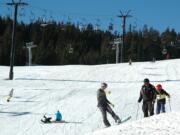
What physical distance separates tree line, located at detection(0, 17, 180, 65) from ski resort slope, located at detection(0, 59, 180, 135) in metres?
68.8

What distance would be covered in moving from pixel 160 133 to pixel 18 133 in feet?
26.5

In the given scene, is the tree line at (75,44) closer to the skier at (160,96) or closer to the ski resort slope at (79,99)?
A: the ski resort slope at (79,99)

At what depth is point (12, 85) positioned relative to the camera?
41.7 metres

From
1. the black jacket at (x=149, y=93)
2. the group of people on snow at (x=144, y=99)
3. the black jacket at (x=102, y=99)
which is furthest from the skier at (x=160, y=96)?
the black jacket at (x=102, y=99)

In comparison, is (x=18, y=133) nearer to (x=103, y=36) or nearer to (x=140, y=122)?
(x=140, y=122)

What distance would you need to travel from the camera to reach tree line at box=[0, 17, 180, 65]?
13212cm

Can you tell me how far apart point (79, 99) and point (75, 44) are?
123738mm

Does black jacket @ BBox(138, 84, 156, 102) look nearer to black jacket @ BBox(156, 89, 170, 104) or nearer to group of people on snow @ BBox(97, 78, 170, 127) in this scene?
group of people on snow @ BBox(97, 78, 170, 127)

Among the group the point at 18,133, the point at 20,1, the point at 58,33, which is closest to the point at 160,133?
the point at 18,133

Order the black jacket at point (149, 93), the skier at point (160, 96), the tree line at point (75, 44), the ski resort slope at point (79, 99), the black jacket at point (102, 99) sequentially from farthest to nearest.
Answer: the tree line at point (75, 44)
the skier at point (160, 96)
the black jacket at point (149, 93)
the black jacket at point (102, 99)
the ski resort slope at point (79, 99)

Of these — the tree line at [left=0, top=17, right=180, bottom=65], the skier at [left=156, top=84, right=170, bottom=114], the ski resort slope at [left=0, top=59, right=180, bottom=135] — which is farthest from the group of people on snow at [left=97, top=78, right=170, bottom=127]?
the tree line at [left=0, top=17, right=180, bottom=65]

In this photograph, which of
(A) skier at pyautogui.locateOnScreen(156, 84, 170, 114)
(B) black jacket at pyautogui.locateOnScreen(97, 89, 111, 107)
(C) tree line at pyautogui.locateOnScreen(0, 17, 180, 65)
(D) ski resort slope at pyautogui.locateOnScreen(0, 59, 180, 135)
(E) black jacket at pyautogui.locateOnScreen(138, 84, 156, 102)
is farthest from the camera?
(C) tree line at pyautogui.locateOnScreen(0, 17, 180, 65)

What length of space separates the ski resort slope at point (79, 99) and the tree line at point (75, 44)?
68831 mm

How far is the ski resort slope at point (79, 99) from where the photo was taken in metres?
20.2
